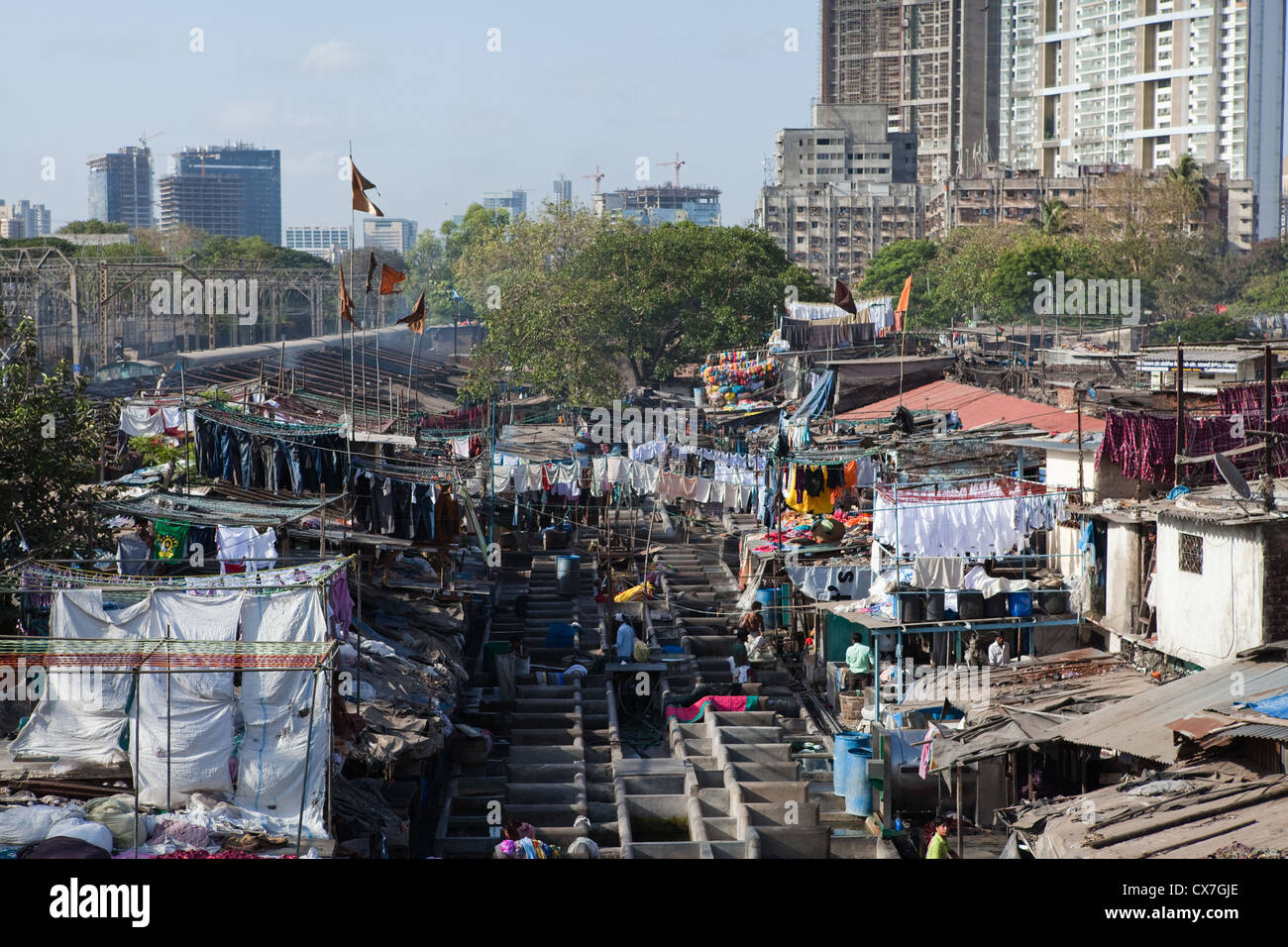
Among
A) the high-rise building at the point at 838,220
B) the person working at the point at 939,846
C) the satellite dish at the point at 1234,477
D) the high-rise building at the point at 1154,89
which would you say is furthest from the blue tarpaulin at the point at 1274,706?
the high-rise building at the point at 1154,89

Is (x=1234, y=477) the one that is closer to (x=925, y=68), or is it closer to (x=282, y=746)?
(x=282, y=746)

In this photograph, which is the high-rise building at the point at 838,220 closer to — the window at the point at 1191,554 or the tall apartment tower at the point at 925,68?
the tall apartment tower at the point at 925,68

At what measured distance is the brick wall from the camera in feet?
40.2

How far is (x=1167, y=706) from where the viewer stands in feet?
36.0

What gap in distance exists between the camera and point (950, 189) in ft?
312

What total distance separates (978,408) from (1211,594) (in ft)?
44.4

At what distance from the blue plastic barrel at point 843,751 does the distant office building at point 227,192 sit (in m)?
160

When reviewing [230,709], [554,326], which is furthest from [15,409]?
[554,326]

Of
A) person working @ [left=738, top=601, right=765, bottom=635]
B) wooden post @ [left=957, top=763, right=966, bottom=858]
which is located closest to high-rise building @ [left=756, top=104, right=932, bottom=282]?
person working @ [left=738, top=601, right=765, bottom=635]

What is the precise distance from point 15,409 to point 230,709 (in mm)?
5857

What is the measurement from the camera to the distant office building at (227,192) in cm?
16962

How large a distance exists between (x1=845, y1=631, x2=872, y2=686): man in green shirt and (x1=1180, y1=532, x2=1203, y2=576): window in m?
4.60

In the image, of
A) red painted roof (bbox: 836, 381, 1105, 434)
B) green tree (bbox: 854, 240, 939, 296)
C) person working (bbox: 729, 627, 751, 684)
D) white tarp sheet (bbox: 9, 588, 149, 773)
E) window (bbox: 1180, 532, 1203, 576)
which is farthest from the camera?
green tree (bbox: 854, 240, 939, 296)

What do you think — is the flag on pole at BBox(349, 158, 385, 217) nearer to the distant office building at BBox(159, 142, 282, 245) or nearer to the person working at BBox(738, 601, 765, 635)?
the person working at BBox(738, 601, 765, 635)
